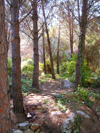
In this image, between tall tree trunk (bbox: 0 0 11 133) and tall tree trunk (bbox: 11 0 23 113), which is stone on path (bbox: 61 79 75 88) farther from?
tall tree trunk (bbox: 0 0 11 133)

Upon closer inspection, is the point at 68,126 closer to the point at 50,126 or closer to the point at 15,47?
the point at 50,126

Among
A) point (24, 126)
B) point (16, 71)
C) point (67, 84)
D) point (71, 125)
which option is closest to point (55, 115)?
point (71, 125)

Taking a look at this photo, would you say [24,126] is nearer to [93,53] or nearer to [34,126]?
[34,126]

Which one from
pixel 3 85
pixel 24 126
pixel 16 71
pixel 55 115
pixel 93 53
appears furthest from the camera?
pixel 93 53

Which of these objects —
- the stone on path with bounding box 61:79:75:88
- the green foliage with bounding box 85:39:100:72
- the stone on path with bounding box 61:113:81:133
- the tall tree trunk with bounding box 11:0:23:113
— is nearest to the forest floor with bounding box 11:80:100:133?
the stone on path with bounding box 61:113:81:133

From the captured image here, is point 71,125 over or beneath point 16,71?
beneath

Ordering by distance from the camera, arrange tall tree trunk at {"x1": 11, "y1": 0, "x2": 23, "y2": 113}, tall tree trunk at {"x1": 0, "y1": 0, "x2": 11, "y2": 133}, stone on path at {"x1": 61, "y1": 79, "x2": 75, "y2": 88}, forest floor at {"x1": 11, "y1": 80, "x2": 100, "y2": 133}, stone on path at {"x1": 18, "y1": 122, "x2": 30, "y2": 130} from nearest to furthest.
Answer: tall tree trunk at {"x1": 0, "y1": 0, "x2": 11, "y2": 133} < stone on path at {"x1": 18, "y1": 122, "x2": 30, "y2": 130} < forest floor at {"x1": 11, "y1": 80, "x2": 100, "y2": 133} < tall tree trunk at {"x1": 11, "y1": 0, "x2": 23, "y2": 113} < stone on path at {"x1": 61, "y1": 79, "x2": 75, "y2": 88}

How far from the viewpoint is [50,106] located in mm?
3902

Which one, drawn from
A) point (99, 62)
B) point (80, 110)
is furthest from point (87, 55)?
point (80, 110)

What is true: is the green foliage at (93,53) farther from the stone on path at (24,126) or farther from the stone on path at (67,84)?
the stone on path at (24,126)

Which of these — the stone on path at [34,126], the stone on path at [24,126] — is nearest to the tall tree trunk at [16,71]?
the stone on path at [24,126]

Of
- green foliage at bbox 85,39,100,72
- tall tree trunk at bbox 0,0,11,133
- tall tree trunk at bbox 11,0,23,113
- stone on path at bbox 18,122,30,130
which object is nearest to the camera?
tall tree trunk at bbox 0,0,11,133

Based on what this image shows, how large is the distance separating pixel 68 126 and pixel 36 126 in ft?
2.59

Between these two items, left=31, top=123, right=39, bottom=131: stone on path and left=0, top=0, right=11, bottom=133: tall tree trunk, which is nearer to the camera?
left=0, top=0, right=11, bottom=133: tall tree trunk
